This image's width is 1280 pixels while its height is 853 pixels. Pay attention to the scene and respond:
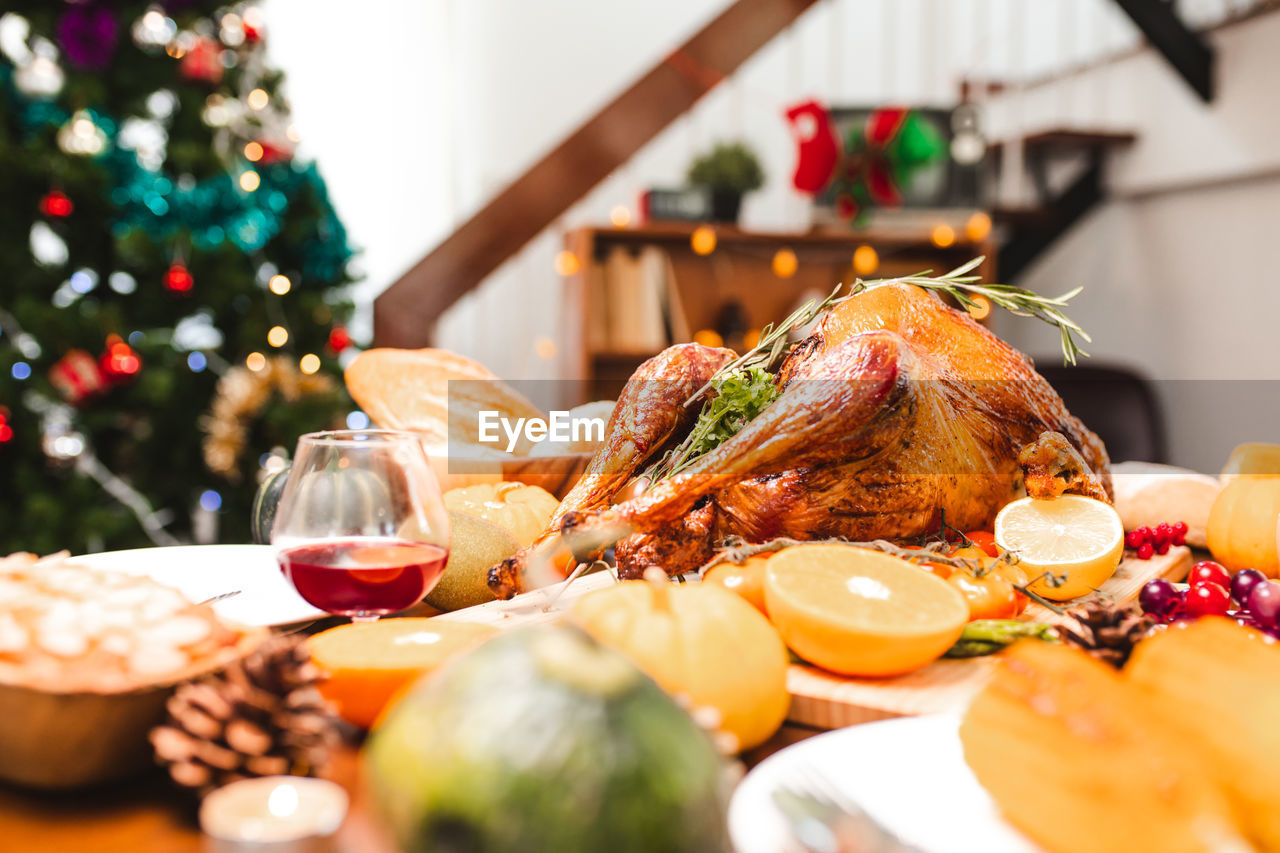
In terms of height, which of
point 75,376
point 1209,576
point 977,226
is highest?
point 977,226

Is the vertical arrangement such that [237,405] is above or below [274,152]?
below

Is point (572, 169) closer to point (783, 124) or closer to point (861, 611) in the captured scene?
point (783, 124)

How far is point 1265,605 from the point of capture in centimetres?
73

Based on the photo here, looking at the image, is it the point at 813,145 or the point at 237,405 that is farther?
the point at 813,145

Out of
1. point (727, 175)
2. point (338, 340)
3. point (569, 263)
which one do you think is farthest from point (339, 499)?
point (727, 175)

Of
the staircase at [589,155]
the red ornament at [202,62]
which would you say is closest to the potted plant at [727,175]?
the staircase at [589,155]

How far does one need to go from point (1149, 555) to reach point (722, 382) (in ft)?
1.77

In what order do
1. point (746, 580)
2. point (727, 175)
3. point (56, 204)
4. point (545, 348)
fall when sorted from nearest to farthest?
point (746, 580) < point (56, 204) < point (727, 175) < point (545, 348)

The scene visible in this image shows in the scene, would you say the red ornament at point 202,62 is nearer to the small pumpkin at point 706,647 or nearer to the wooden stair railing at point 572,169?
the wooden stair railing at point 572,169

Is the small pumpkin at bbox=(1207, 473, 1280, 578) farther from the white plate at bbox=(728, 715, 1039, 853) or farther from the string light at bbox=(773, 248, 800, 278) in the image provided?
the string light at bbox=(773, 248, 800, 278)

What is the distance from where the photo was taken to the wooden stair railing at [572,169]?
290 centimetres

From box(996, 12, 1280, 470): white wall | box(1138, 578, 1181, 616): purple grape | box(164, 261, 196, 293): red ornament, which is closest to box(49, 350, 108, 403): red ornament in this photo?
box(164, 261, 196, 293): red ornament

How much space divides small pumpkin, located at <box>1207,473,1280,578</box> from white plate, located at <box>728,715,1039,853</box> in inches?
24.3

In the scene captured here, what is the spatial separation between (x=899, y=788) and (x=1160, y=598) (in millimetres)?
454
